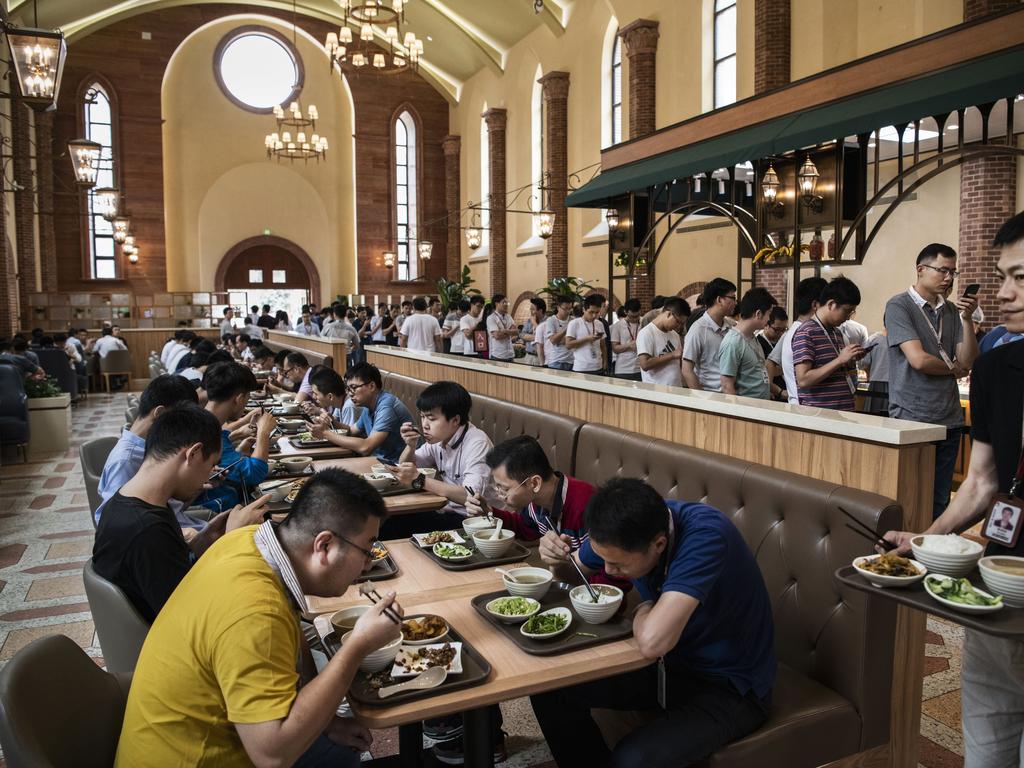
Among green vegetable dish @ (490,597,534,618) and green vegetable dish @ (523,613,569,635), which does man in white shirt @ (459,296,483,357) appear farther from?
green vegetable dish @ (523,613,569,635)

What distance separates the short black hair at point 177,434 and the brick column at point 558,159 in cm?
1524

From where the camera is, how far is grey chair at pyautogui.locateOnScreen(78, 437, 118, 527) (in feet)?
12.9

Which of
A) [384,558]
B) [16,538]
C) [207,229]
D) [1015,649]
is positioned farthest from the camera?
[207,229]

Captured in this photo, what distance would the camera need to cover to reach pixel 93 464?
423cm

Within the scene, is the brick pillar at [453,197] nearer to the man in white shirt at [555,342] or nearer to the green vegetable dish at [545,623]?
the man in white shirt at [555,342]

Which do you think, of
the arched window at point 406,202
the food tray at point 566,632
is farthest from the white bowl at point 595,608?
the arched window at point 406,202

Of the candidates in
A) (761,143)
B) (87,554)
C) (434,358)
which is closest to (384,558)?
(87,554)

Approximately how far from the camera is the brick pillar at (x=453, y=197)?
76.0ft

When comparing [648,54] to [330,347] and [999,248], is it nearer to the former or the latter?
[330,347]

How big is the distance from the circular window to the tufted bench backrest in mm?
21777

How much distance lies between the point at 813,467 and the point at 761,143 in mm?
5948

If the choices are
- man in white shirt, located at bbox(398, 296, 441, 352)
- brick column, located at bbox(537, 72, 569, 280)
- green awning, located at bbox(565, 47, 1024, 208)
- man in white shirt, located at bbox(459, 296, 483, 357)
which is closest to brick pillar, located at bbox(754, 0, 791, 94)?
green awning, located at bbox(565, 47, 1024, 208)

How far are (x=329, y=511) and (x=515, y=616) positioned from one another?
73 cm

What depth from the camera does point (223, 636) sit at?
1.64 meters
